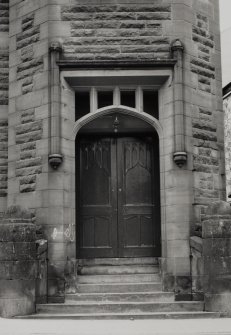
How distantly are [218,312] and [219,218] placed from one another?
1466 mm

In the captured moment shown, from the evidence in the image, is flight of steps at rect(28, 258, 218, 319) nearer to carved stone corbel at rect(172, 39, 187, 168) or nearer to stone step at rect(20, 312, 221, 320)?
stone step at rect(20, 312, 221, 320)

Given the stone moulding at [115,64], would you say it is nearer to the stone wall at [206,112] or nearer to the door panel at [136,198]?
the stone wall at [206,112]

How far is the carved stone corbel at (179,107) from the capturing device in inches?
435

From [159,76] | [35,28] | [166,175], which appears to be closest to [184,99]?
[159,76]

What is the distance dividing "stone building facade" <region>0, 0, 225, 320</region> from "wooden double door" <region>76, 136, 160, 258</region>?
0.09ft

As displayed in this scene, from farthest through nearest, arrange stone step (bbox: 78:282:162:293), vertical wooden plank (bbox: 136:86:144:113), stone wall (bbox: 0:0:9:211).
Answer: stone wall (bbox: 0:0:9:211) → vertical wooden plank (bbox: 136:86:144:113) → stone step (bbox: 78:282:162:293)

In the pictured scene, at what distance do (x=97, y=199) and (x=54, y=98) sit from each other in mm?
2052

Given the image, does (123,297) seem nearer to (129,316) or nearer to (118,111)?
(129,316)

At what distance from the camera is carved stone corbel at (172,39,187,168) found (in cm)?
1104

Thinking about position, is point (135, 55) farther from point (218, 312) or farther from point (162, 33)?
point (218, 312)

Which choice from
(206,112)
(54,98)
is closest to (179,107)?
(206,112)

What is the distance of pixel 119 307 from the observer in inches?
391

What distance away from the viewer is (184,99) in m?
11.3
